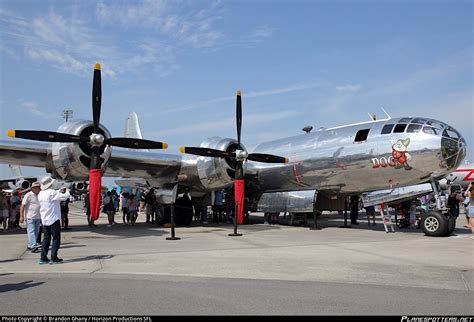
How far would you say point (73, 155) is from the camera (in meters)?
12.5

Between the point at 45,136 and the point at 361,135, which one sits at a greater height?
the point at 361,135

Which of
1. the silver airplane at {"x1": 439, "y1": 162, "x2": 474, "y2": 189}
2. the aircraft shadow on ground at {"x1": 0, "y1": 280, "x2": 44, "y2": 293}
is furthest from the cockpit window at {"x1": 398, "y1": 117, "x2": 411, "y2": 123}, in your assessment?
the silver airplane at {"x1": 439, "y1": 162, "x2": 474, "y2": 189}

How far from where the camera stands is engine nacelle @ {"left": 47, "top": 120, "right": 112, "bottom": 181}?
12.5m

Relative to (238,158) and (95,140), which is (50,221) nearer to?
(95,140)

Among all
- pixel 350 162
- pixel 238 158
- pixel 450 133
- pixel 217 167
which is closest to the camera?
pixel 450 133

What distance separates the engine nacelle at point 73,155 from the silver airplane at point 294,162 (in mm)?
31

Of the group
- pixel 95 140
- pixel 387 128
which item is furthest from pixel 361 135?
pixel 95 140

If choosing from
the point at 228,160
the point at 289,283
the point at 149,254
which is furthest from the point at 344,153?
the point at 289,283

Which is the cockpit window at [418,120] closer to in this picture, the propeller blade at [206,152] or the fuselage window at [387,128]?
the fuselage window at [387,128]

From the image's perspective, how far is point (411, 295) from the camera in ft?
16.7

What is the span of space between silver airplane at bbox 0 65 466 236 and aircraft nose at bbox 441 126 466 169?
29 mm

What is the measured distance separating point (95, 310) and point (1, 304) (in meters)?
1.23

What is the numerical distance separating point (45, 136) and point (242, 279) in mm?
7822

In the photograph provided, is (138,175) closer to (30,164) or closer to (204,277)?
(30,164)
